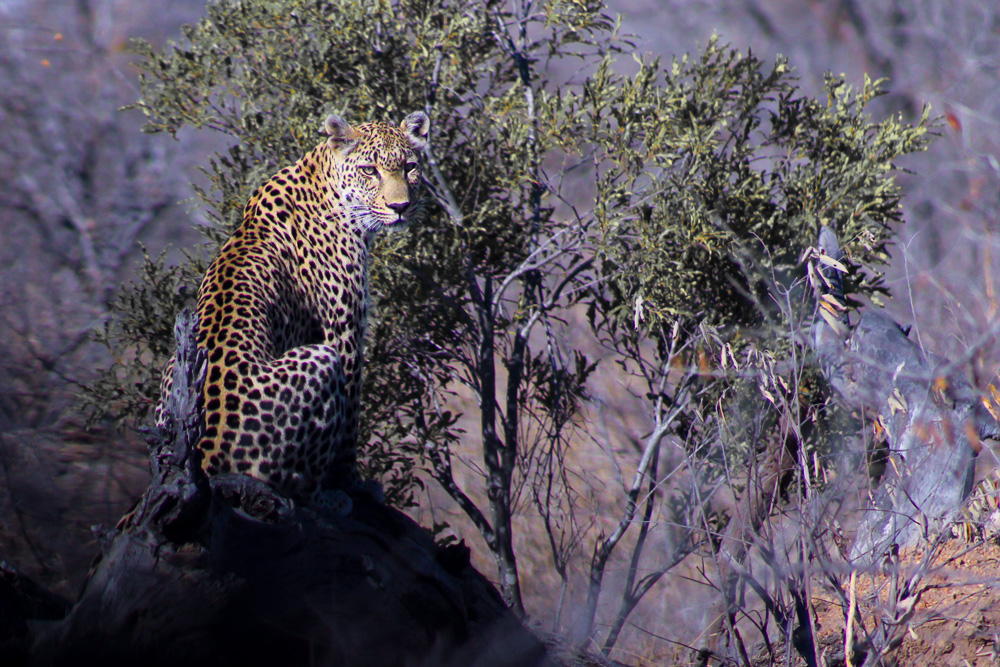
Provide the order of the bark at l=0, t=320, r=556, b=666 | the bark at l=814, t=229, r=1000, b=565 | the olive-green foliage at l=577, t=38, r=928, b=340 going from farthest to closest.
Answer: the olive-green foliage at l=577, t=38, r=928, b=340, the bark at l=814, t=229, r=1000, b=565, the bark at l=0, t=320, r=556, b=666

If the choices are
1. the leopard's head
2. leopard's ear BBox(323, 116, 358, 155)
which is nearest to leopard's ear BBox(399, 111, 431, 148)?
the leopard's head

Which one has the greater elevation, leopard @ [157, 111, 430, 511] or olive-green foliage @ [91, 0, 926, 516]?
olive-green foliage @ [91, 0, 926, 516]

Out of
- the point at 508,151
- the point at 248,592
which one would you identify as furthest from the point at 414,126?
the point at 248,592

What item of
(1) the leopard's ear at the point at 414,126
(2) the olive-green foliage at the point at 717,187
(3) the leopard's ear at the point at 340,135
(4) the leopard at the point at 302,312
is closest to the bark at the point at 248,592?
(4) the leopard at the point at 302,312

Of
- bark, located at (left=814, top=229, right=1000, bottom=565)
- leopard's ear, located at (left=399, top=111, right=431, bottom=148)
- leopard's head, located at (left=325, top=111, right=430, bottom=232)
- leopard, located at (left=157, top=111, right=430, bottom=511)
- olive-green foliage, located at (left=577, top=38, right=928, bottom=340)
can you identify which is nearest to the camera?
leopard, located at (left=157, top=111, right=430, bottom=511)

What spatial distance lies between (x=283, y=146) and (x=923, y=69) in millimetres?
15611

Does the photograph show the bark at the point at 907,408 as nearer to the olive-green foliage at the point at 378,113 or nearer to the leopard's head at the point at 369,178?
the olive-green foliage at the point at 378,113

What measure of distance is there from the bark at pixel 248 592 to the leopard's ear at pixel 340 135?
7.06 ft

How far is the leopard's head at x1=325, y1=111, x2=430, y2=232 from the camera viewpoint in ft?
17.2

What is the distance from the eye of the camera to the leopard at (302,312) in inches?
159

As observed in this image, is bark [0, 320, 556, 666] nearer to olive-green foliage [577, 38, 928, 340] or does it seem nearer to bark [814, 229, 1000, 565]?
olive-green foliage [577, 38, 928, 340]

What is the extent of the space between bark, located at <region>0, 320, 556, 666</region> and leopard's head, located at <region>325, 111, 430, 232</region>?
174cm

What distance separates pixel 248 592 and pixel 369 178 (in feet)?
8.92

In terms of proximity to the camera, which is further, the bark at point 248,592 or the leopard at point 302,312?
the leopard at point 302,312
